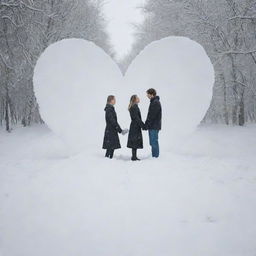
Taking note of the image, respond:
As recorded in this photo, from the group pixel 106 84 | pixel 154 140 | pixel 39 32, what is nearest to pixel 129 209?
pixel 154 140

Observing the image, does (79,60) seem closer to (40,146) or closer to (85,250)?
(40,146)

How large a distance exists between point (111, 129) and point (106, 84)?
1.90 meters

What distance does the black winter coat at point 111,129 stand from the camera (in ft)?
25.0

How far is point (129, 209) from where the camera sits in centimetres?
425

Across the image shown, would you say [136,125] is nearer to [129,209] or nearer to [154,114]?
[154,114]

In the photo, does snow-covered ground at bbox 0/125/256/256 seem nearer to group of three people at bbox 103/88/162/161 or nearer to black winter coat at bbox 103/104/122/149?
group of three people at bbox 103/88/162/161

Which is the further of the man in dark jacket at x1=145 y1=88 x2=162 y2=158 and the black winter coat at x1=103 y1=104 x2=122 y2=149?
the black winter coat at x1=103 y1=104 x2=122 y2=149

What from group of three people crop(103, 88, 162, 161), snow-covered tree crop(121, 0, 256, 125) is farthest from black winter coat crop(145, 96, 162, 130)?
snow-covered tree crop(121, 0, 256, 125)

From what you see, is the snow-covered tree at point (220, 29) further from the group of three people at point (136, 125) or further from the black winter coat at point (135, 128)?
the black winter coat at point (135, 128)

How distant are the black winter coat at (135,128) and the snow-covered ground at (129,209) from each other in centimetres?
87

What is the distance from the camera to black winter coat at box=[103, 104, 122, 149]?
7629mm

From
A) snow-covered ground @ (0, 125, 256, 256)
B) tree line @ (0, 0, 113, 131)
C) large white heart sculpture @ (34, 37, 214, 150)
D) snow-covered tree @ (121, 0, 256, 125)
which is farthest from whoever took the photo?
snow-covered tree @ (121, 0, 256, 125)

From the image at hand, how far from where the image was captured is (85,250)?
330cm

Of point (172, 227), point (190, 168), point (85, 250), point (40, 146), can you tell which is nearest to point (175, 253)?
point (172, 227)
